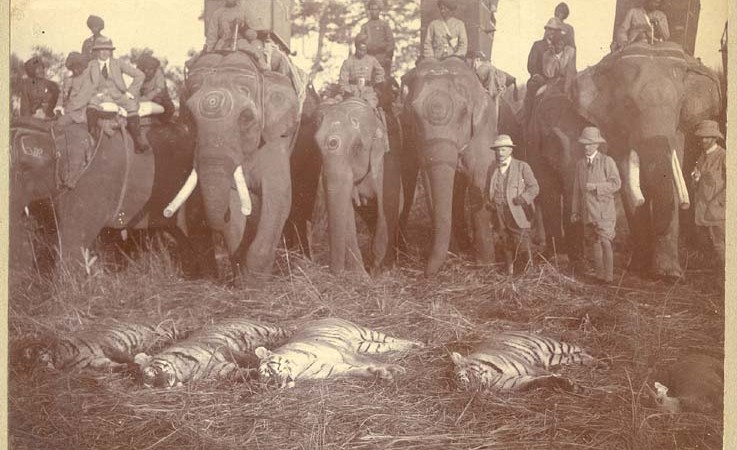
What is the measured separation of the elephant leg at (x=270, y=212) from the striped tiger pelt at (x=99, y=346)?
544 millimetres

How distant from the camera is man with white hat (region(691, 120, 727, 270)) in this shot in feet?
17.9

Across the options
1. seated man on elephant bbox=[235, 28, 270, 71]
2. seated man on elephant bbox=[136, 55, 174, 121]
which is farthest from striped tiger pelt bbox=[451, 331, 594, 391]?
seated man on elephant bbox=[136, 55, 174, 121]

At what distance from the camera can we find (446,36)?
5.66m

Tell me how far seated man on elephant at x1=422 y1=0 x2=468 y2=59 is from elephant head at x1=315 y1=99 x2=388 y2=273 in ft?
1.45

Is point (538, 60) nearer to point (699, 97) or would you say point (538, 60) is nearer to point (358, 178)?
point (699, 97)

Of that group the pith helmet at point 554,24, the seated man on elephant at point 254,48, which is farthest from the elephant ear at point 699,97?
the seated man on elephant at point 254,48

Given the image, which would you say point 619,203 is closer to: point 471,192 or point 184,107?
point 471,192

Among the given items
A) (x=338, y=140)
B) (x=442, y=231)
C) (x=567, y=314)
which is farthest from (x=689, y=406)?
(x=338, y=140)

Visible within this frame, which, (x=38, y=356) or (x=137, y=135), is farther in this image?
(x=137, y=135)

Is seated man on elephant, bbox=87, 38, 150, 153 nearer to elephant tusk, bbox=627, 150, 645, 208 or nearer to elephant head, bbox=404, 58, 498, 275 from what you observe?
elephant head, bbox=404, 58, 498, 275

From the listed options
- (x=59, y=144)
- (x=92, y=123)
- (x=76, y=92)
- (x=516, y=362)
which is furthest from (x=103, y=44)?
(x=516, y=362)

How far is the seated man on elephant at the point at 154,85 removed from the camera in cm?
576

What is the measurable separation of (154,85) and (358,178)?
116cm

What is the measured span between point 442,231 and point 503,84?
81cm
